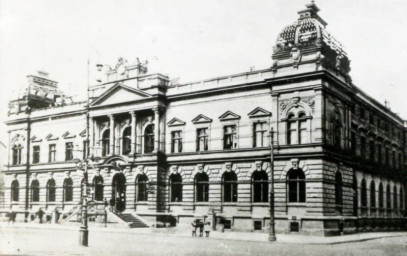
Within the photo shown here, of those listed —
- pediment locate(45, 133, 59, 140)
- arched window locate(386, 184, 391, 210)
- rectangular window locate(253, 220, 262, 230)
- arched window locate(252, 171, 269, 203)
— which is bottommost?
rectangular window locate(253, 220, 262, 230)

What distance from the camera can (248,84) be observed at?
1542 inches

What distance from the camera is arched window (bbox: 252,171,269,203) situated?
3794 centimetres

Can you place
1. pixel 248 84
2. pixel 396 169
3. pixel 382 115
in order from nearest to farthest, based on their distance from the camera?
pixel 248 84 → pixel 382 115 → pixel 396 169

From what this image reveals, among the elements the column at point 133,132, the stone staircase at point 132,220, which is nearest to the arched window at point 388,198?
the stone staircase at point 132,220

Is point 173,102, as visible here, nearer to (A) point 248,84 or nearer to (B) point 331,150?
(A) point 248,84

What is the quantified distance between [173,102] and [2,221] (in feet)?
76.8

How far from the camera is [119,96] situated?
150 feet

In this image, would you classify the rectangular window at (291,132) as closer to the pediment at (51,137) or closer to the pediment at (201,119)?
the pediment at (201,119)

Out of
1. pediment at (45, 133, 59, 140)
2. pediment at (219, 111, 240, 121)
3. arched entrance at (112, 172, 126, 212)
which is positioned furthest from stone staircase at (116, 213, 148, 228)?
pediment at (45, 133, 59, 140)

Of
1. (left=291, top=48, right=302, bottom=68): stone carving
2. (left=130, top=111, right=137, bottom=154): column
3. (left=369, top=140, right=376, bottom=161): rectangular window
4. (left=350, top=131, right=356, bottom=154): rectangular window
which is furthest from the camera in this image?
(left=369, top=140, right=376, bottom=161): rectangular window

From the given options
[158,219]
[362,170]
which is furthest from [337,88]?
[158,219]

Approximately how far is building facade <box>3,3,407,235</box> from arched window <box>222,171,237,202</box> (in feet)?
0.27

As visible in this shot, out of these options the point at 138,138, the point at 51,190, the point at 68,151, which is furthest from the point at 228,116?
the point at 51,190

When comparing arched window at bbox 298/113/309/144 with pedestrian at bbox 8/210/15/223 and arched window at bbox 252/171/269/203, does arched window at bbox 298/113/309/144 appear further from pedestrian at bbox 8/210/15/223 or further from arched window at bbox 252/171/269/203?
pedestrian at bbox 8/210/15/223
